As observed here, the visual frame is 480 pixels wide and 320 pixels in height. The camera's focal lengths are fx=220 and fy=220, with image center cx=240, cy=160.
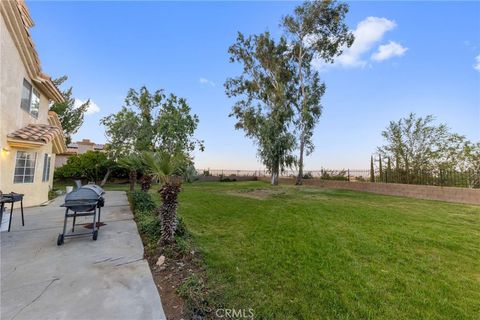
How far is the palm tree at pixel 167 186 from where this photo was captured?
402 cm

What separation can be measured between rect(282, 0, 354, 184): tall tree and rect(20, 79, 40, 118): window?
53.1ft

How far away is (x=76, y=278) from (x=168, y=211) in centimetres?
155

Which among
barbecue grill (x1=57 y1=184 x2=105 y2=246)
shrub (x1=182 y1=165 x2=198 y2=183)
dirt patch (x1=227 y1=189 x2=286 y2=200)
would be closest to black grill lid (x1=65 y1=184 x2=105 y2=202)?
barbecue grill (x1=57 y1=184 x2=105 y2=246)

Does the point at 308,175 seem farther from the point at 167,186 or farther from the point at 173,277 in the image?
the point at 173,277

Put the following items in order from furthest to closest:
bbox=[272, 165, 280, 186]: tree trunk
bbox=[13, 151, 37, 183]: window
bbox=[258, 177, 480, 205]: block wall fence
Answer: bbox=[272, 165, 280, 186]: tree trunk < bbox=[258, 177, 480, 205]: block wall fence < bbox=[13, 151, 37, 183]: window

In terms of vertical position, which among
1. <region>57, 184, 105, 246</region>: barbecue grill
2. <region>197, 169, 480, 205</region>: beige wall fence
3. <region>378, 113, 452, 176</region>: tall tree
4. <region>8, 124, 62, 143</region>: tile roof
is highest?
<region>378, 113, 452, 176</region>: tall tree

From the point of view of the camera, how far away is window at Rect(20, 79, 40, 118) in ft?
25.0

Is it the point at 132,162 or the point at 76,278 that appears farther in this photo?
the point at 132,162

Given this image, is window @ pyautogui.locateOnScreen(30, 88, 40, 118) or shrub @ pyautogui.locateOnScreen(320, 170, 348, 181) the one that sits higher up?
window @ pyautogui.locateOnScreen(30, 88, 40, 118)

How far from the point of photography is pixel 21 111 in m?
7.39

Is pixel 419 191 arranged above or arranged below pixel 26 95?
below

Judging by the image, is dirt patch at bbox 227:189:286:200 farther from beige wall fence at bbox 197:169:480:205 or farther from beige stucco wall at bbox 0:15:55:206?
beige stucco wall at bbox 0:15:55:206

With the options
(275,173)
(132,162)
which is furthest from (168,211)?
(275,173)

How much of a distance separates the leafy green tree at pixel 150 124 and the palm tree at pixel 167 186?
1113 centimetres
